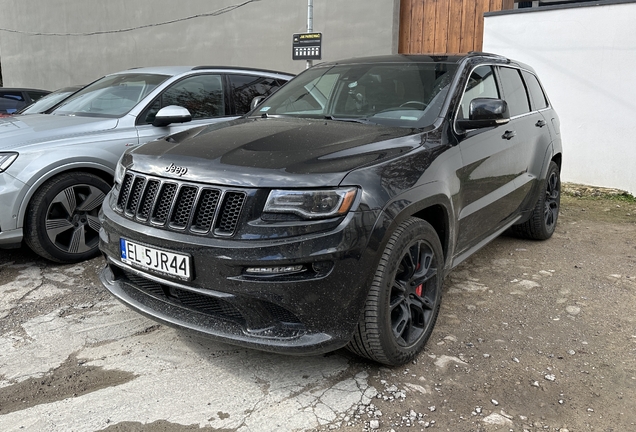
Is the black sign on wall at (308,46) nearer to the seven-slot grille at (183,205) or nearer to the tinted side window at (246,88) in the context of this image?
the tinted side window at (246,88)

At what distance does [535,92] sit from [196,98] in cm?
317

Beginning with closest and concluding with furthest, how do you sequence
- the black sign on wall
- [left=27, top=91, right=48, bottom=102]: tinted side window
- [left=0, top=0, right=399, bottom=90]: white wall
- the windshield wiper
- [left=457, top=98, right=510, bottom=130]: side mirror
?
[left=457, top=98, right=510, bottom=130]: side mirror → the windshield wiper → the black sign on wall → [left=0, top=0, right=399, bottom=90]: white wall → [left=27, top=91, right=48, bottom=102]: tinted side window

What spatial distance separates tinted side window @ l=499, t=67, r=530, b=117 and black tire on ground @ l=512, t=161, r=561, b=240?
0.80 metres

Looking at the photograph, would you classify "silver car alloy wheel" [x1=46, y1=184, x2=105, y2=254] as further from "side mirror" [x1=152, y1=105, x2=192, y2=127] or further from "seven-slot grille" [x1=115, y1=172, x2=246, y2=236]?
"seven-slot grille" [x1=115, y1=172, x2=246, y2=236]

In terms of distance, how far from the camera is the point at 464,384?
279 cm

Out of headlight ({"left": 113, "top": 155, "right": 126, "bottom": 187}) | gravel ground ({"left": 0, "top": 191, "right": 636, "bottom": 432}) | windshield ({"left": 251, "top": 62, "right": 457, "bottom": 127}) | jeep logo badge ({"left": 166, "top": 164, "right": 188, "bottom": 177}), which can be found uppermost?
windshield ({"left": 251, "top": 62, "right": 457, "bottom": 127})

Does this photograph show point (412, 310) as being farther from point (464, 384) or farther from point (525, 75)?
point (525, 75)

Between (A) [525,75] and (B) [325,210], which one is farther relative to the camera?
(A) [525,75]

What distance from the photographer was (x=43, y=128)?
4430mm

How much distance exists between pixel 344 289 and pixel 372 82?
1.84 m

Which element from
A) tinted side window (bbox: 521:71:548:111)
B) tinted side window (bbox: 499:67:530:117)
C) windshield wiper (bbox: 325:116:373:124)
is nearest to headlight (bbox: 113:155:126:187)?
windshield wiper (bbox: 325:116:373:124)

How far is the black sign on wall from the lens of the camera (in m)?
7.33

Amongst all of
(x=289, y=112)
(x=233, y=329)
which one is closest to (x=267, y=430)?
(x=233, y=329)

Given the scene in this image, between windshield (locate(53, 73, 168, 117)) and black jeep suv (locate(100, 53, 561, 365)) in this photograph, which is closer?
black jeep suv (locate(100, 53, 561, 365))
